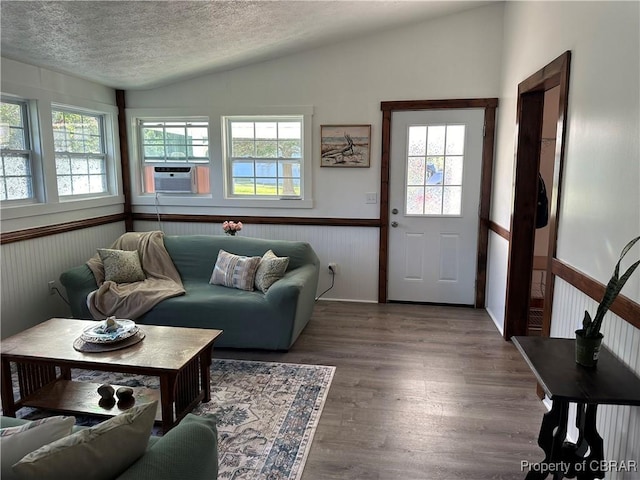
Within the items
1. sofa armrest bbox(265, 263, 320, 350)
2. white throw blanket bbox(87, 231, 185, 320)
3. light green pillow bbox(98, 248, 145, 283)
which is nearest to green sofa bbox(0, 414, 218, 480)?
sofa armrest bbox(265, 263, 320, 350)

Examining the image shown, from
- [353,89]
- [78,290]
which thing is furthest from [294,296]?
[353,89]

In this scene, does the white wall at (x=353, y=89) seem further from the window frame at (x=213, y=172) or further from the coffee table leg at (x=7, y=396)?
the coffee table leg at (x=7, y=396)

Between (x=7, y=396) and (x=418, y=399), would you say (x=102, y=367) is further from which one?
(x=418, y=399)

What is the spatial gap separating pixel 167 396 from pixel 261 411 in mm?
590

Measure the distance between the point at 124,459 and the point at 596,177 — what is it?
7.56 ft

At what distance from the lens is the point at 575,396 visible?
1.59m

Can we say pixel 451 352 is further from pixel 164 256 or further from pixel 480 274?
pixel 164 256

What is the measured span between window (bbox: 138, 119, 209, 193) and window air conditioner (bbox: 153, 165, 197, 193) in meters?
0.09

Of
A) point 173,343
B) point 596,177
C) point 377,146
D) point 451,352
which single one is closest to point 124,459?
point 173,343

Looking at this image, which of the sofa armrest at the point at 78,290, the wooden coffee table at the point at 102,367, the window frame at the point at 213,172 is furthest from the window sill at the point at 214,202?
the wooden coffee table at the point at 102,367

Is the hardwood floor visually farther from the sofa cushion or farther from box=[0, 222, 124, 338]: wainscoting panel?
box=[0, 222, 124, 338]: wainscoting panel

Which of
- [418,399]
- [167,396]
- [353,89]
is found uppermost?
[353,89]

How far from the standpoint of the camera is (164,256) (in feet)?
13.8

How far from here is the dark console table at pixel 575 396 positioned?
63.8 inches
